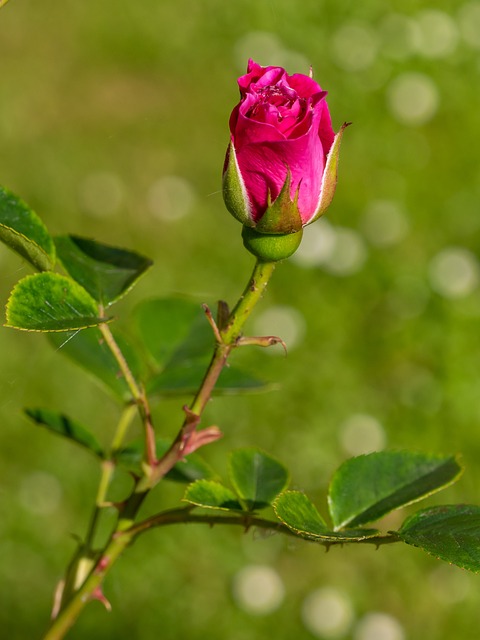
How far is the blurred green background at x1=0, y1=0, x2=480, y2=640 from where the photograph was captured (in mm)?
1607

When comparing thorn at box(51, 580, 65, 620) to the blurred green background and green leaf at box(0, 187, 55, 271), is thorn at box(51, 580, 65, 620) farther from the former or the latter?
the blurred green background

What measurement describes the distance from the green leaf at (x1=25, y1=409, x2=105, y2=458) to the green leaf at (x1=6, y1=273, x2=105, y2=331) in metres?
0.15

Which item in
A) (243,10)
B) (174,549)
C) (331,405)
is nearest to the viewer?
(174,549)

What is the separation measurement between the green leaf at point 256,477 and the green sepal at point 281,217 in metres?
0.17

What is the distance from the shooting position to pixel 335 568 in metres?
1.67

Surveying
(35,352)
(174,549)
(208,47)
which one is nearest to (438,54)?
(208,47)

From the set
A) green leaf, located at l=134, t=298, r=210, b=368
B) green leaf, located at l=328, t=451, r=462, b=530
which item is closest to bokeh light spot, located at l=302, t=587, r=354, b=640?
green leaf, located at l=134, t=298, r=210, b=368

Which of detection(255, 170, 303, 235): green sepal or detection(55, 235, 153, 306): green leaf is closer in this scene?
detection(255, 170, 303, 235): green sepal

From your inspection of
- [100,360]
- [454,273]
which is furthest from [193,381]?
[454,273]

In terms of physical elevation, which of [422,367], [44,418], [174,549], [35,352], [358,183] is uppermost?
[44,418]

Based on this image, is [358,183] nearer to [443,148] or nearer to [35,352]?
[443,148]

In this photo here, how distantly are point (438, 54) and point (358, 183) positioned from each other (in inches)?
28.0

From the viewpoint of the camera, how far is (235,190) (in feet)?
1.46

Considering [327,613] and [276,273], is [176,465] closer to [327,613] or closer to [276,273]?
[327,613]
